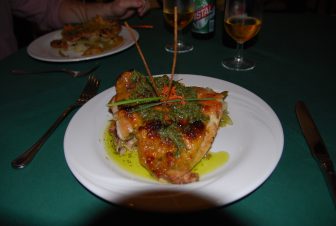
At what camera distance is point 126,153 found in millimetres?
1607

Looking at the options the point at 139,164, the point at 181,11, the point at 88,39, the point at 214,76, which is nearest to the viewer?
the point at 139,164

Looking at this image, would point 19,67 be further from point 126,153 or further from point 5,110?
point 126,153

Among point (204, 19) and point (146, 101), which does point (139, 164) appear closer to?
point (146, 101)

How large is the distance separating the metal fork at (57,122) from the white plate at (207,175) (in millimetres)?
170

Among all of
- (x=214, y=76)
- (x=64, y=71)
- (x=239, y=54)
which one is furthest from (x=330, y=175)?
(x=64, y=71)

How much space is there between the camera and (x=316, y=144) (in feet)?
4.92

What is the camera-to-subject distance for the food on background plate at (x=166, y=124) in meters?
1.37

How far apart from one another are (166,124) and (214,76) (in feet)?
3.20

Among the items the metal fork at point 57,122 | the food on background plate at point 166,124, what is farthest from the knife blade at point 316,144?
the metal fork at point 57,122

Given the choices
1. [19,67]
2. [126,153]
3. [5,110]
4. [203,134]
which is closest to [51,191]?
[126,153]

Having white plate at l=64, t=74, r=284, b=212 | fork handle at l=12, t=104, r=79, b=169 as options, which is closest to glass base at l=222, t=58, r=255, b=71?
white plate at l=64, t=74, r=284, b=212

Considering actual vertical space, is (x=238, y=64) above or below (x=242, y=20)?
below

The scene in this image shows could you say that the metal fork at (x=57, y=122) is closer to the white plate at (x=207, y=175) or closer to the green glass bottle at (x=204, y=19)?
the white plate at (x=207, y=175)

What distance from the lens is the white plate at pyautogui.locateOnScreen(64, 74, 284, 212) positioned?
3.79 feet
